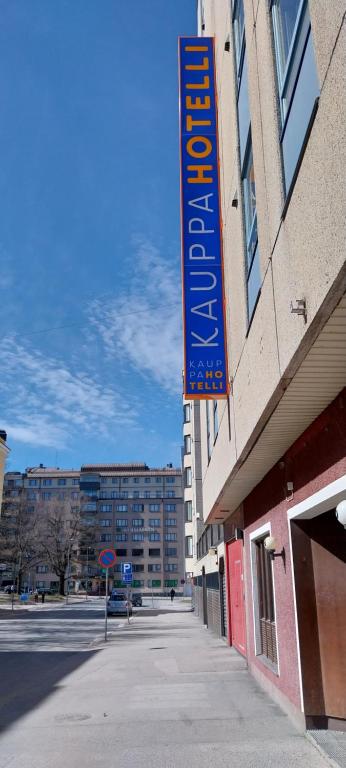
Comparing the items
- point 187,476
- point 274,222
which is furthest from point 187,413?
point 274,222

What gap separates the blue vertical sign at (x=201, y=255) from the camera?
929 centimetres

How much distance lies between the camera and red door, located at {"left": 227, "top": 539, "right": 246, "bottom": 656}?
1389cm

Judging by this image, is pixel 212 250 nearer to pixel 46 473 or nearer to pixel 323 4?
pixel 323 4

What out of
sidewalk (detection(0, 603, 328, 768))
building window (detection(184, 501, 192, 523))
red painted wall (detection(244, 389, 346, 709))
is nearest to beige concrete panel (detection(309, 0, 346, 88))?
red painted wall (detection(244, 389, 346, 709))

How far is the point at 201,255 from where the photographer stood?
9.64 metres

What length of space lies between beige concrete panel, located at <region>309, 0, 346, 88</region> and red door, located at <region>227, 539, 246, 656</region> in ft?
36.1

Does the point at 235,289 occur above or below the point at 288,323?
above

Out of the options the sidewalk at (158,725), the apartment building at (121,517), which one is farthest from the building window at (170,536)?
the sidewalk at (158,725)

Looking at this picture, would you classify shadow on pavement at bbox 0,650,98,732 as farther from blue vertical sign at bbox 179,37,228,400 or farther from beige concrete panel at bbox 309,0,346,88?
beige concrete panel at bbox 309,0,346,88

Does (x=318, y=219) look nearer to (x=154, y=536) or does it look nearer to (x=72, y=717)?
(x=72, y=717)

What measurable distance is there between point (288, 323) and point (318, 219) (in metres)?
1.02

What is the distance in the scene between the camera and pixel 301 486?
23.7 feet

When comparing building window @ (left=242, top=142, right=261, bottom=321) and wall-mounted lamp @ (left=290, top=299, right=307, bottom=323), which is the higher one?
building window @ (left=242, top=142, right=261, bottom=321)

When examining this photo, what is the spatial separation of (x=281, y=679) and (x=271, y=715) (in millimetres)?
468
